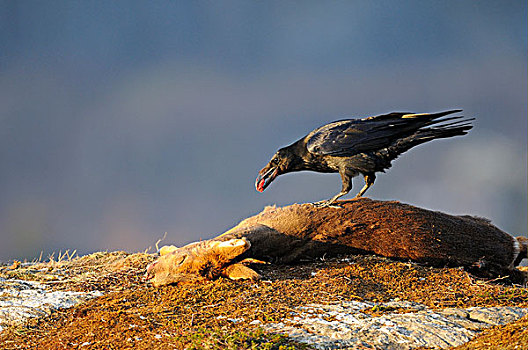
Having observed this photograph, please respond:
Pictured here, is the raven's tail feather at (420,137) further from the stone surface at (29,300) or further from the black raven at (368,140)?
the stone surface at (29,300)

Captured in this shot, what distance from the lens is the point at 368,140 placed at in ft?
20.2

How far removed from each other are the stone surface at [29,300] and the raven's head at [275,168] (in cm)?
255

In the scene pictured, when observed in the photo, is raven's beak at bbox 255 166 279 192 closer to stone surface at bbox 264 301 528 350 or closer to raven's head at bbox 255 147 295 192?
raven's head at bbox 255 147 295 192

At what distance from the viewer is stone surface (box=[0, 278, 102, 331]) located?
4570 mm

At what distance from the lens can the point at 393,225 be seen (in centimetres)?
593

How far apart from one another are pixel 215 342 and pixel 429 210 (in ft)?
13.1

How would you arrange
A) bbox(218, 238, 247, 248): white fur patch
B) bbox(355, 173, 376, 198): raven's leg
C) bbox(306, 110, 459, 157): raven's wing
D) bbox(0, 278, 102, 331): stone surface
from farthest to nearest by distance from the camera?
bbox(355, 173, 376, 198): raven's leg
bbox(306, 110, 459, 157): raven's wing
bbox(218, 238, 247, 248): white fur patch
bbox(0, 278, 102, 331): stone surface

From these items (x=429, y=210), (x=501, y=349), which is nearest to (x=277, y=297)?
(x=501, y=349)

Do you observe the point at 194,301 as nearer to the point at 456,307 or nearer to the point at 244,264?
the point at 244,264

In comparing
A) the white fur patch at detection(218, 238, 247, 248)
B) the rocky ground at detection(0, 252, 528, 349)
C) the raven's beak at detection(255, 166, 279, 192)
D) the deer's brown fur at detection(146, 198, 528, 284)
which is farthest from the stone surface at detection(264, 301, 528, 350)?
the raven's beak at detection(255, 166, 279, 192)

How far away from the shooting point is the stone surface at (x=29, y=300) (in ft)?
15.0

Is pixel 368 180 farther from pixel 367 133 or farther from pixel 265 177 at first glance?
pixel 265 177

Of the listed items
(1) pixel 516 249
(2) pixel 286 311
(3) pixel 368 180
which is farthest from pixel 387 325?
(1) pixel 516 249

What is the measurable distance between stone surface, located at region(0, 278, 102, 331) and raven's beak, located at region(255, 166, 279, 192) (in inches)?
98.8
